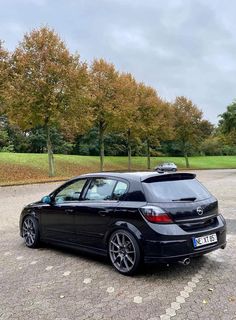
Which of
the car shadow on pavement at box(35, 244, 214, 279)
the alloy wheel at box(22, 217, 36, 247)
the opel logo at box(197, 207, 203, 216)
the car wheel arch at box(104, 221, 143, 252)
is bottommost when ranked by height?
the car shadow on pavement at box(35, 244, 214, 279)

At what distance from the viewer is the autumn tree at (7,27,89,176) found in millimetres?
25594

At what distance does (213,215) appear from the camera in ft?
19.3

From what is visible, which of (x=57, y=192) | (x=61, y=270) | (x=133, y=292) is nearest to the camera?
(x=133, y=292)

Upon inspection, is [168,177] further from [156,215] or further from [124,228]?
[124,228]

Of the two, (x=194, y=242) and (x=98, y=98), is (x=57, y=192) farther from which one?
(x=98, y=98)

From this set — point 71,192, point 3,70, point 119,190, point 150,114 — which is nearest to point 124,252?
point 119,190

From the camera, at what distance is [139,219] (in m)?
5.39

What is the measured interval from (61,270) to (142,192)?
1705 millimetres

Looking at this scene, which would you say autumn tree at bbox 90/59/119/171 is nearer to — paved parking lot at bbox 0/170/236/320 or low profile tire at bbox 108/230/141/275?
paved parking lot at bbox 0/170/236/320

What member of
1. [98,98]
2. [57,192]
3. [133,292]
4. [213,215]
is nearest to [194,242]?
[213,215]

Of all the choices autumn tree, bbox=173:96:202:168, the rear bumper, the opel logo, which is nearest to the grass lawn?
autumn tree, bbox=173:96:202:168

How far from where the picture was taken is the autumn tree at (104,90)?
112ft

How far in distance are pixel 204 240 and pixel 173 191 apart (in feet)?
2.67

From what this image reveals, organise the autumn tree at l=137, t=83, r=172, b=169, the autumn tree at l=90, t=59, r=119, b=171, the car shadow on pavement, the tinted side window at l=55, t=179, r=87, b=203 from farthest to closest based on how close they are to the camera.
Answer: the autumn tree at l=137, t=83, r=172, b=169 → the autumn tree at l=90, t=59, r=119, b=171 → the tinted side window at l=55, t=179, r=87, b=203 → the car shadow on pavement
